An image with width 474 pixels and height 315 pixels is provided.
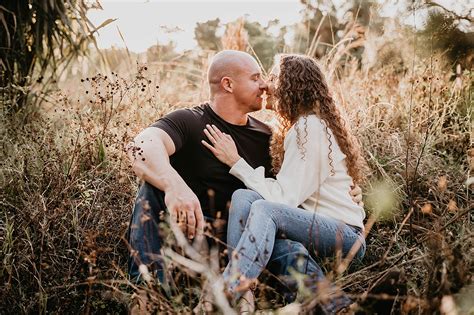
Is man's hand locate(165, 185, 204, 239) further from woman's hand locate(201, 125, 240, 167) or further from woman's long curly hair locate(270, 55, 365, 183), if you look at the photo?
woman's long curly hair locate(270, 55, 365, 183)

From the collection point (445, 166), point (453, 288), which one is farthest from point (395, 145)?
point (453, 288)

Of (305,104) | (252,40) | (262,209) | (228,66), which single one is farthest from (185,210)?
(252,40)

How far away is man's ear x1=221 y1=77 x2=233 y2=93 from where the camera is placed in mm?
3637

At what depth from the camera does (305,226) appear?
2848 millimetres

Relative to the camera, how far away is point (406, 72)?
516 cm

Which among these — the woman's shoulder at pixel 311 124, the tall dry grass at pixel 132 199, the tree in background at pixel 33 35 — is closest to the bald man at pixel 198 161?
the tall dry grass at pixel 132 199

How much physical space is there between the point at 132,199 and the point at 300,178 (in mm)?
1194

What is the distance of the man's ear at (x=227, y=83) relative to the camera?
364cm

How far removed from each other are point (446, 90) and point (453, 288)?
2.76 m

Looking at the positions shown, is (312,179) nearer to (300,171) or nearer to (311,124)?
(300,171)

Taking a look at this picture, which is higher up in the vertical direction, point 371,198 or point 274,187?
point 274,187

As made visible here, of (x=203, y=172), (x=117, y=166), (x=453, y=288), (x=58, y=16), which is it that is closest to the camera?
(x=453, y=288)

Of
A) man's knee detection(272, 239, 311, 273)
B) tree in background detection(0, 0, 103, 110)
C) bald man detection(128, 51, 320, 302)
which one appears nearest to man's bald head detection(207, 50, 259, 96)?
bald man detection(128, 51, 320, 302)

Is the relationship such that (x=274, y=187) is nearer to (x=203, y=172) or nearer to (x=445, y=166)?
(x=203, y=172)
